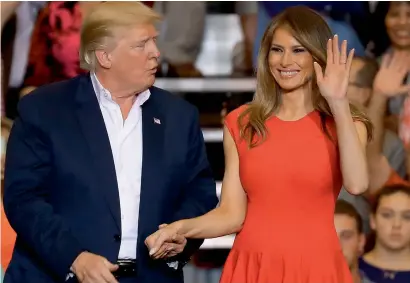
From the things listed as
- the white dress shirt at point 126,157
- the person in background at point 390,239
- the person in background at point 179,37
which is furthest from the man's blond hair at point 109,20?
the person in background at point 390,239

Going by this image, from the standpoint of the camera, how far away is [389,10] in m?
4.50

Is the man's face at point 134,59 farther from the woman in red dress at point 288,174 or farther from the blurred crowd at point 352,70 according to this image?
the blurred crowd at point 352,70

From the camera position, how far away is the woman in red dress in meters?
2.96

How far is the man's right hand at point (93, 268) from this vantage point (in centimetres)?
284

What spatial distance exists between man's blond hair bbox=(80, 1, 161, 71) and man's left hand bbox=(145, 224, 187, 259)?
576 mm

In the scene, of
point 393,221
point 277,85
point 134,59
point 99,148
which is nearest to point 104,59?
point 134,59

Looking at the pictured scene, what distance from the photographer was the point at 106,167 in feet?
9.81

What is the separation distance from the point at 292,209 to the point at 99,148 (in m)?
0.58

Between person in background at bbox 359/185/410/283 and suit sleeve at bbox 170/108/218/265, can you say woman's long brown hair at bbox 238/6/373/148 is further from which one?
person in background at bbox 359/185/410/283

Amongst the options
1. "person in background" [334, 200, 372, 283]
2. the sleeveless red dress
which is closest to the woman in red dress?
the sleeveless red dress

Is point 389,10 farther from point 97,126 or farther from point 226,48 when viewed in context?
point 97,126

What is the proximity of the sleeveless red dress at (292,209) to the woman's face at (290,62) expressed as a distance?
126 mm

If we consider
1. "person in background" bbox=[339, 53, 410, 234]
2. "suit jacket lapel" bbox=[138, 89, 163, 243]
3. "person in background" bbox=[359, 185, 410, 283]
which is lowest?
"person in background" bbox=[359, 185, 410, 283]

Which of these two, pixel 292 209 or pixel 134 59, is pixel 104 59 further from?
pixel 292 209
